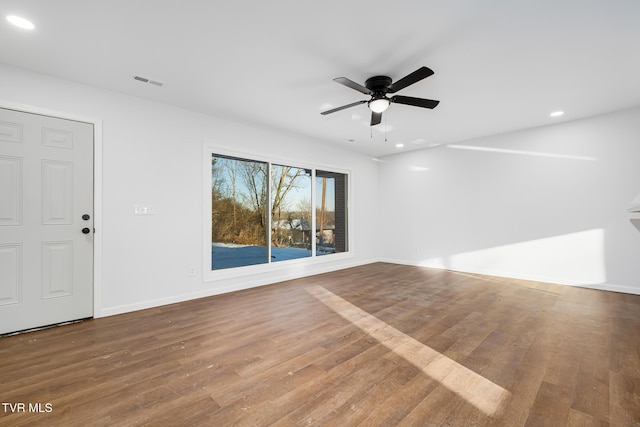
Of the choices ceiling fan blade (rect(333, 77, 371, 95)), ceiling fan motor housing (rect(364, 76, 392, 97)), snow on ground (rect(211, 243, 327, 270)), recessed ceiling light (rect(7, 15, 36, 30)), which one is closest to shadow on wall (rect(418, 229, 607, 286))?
snow on ground (rect(211, 243, 327, 270))

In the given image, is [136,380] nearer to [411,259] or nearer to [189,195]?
[189,195]

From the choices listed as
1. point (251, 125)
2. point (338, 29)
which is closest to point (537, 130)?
point (338, 29)

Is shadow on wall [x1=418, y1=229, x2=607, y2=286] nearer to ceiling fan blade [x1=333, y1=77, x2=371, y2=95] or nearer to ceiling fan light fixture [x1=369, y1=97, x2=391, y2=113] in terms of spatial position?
ceiling fan light fixture [x1=369, y1=97, x2=391, y2=113]

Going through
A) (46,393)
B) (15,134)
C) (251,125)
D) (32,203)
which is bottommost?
(46,393)

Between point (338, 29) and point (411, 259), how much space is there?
210 inches

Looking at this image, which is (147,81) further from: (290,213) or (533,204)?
(533,204)

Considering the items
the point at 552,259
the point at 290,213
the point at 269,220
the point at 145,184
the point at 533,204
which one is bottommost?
the point at 552,259

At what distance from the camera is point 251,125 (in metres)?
4.63

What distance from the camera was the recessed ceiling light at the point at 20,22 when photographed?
2160 millimetres

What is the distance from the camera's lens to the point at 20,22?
221cm

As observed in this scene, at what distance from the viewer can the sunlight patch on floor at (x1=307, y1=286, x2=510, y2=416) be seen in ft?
5.79

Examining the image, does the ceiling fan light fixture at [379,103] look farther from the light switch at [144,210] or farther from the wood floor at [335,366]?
the light switch at [144,210]

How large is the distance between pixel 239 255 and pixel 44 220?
2.36m

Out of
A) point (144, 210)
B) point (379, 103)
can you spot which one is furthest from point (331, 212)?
point (144, 210)
